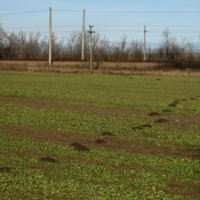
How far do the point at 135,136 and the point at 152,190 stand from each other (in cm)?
338

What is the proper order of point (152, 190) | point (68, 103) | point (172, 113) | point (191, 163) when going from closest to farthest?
1. point (152, 190)
2. point (191, 163)
3. point (172, 113)
4. point (68, 103)

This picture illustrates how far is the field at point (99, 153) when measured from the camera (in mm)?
4785

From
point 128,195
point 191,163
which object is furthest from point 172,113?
point 128,195

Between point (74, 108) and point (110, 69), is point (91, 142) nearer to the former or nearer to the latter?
point (74, 108)

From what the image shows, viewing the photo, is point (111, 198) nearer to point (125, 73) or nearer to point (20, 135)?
point (20, 135)

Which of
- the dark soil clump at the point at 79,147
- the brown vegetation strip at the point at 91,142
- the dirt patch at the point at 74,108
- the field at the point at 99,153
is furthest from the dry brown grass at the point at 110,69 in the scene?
the dark soil clump at the point at 79,147

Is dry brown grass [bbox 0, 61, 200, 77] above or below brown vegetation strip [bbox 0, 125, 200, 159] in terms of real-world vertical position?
above

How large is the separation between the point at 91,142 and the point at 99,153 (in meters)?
0.94

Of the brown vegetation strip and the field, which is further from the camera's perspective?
the brown vegetation strip

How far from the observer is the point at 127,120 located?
1022cm

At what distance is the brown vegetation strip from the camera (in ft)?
22.4

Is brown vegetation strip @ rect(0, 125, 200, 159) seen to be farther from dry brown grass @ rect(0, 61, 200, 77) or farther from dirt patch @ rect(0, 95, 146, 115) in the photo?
dry brown grass @ rect(0, 61, 200, 77)

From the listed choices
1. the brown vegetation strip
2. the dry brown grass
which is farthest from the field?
the dry brown grass

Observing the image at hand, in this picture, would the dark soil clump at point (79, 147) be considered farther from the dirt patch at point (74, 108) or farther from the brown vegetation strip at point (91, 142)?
the dirt patch at point (74, 108)
